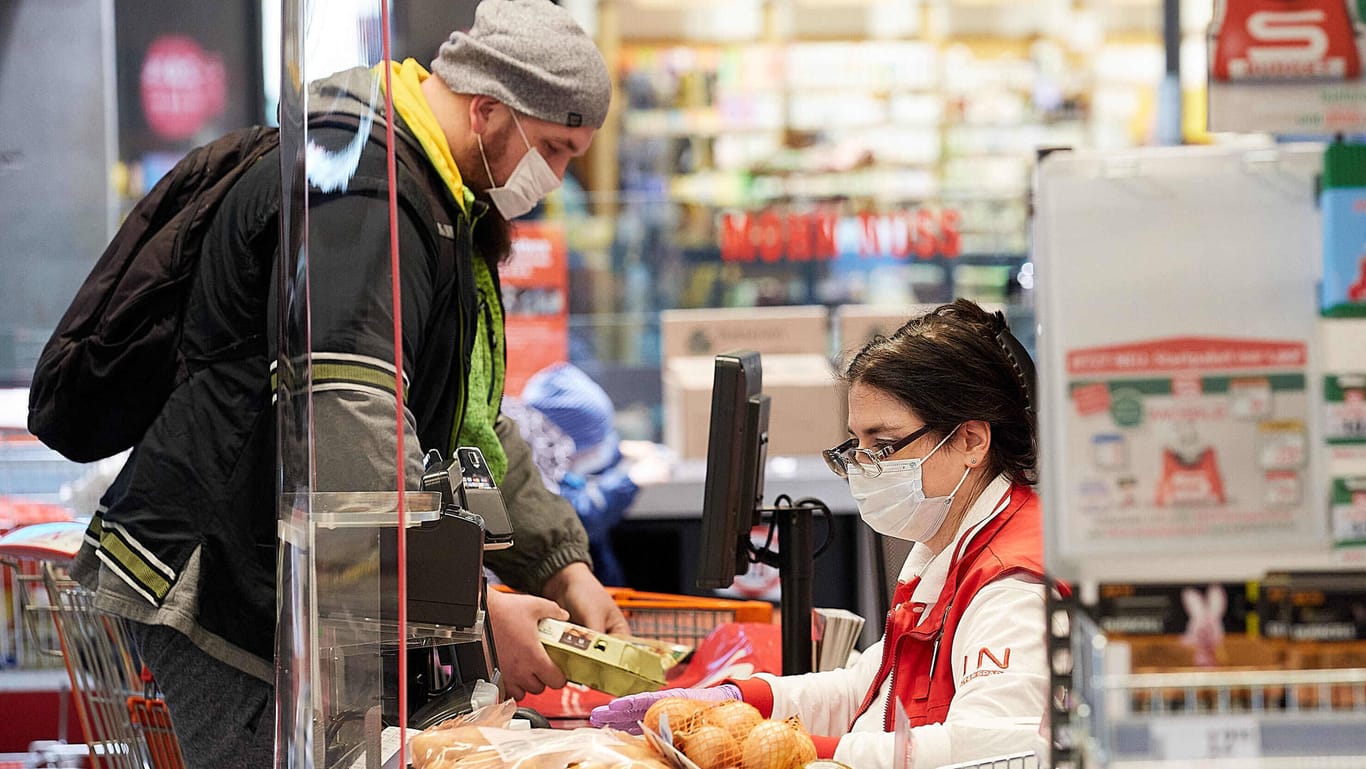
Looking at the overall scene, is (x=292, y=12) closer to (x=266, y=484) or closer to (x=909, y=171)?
(x=266, y=484)

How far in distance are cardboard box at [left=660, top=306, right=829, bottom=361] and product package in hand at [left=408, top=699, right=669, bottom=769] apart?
406 centimetres

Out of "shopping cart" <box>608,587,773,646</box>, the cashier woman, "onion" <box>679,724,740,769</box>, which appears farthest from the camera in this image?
"shopping cart" <box>608,587,773,646</box>

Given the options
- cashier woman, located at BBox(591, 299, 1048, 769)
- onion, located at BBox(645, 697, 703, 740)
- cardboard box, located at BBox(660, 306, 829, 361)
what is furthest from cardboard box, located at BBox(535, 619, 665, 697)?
cardboard box, located at BBox(660, 306, 829, 361)

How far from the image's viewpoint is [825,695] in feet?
7.05

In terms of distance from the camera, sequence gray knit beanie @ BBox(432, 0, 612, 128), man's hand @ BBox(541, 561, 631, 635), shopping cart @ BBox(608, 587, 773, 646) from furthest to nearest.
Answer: shopping cart @ BBox(608, 587, 773, 646) → man's hand @ BBox(541, 561, 631, 635) → gray knit beanie @ BBox(432, 0, 612, 128)

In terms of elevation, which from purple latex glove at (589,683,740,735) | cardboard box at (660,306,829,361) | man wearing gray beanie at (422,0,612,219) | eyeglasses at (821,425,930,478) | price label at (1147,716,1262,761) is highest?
man wearing gray beanie at (422,0,612,219)

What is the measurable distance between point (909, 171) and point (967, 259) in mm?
1153

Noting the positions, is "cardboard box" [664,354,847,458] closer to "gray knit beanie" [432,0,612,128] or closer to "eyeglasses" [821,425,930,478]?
"gray knit beanie" [432,0,612,128]

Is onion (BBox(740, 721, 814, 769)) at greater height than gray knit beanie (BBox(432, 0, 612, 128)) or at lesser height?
lesser

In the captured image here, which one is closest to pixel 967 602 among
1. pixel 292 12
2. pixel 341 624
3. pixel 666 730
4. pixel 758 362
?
pixel 758 362

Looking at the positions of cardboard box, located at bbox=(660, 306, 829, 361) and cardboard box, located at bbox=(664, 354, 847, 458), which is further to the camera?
cardboard box, located at bbox=(660, 306, 829, 361)

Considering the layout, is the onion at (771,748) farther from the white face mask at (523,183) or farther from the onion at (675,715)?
the white face mask at (523,183)

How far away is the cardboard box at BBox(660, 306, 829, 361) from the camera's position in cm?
541

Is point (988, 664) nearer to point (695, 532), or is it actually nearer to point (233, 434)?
point (233, 434)
